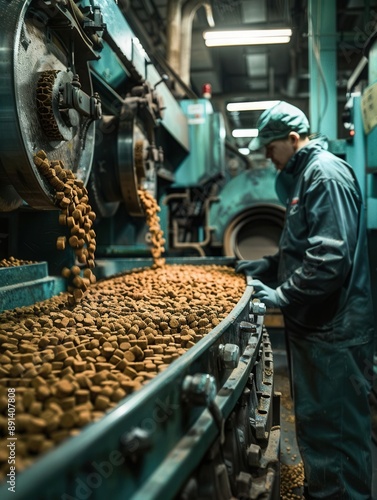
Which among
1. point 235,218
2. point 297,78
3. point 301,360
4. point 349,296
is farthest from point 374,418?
point 297,78

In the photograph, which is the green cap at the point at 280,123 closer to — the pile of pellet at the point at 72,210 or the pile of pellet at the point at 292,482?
the pile of pellet at the point at 72,210

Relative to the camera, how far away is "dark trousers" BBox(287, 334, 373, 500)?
1.87 meters

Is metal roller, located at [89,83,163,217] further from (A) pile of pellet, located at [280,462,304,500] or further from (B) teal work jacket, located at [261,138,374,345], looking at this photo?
(A) pile of pellet, located at [280,462,304,500]

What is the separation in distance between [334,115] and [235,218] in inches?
50.0

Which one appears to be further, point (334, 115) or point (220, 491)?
point (334, 115)

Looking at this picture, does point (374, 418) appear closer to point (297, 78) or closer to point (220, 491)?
point (220, 491)

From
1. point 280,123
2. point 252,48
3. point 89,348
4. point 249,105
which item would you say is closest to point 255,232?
point 280,123

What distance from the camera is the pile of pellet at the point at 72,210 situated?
4.69 feet

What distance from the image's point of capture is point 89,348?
103 centimetres

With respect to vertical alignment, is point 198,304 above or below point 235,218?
below

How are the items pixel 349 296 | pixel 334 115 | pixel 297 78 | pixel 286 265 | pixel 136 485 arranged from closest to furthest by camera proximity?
pixel 136 485 < pixel 349 296 < pixel 286 265 < pixel 334 115 < pixel 297 78

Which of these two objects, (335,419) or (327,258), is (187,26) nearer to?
(327,258)

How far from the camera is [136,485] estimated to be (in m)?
0.58

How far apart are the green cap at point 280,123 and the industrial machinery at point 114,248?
751 mm
